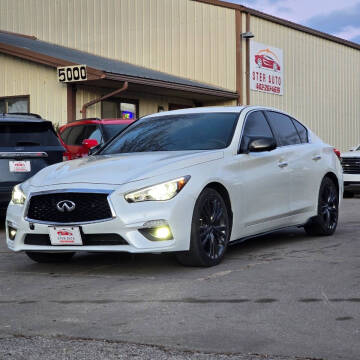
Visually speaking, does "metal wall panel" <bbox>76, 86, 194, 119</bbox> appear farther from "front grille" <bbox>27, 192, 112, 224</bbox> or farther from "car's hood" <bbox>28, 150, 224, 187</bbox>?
"front grille" <bbox>27, 192, 112, 224</bbox>

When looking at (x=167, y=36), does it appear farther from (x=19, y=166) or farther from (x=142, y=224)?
(x=142, y=224)

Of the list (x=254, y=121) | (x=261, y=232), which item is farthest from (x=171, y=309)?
(x=254, y=121)

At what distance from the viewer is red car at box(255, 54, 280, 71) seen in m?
26.9

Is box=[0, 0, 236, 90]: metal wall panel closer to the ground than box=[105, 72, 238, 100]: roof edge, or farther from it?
farther from it

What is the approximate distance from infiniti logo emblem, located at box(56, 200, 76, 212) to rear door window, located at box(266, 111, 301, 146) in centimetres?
284

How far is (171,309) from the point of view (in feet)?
16.9

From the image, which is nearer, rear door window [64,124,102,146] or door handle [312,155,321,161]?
door handle [312,155,321,161]

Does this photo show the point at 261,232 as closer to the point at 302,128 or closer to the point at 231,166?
the point at 231,166

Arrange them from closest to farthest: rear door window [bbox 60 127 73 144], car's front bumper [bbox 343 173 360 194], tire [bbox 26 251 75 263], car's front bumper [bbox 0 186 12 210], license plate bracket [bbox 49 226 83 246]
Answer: license plate bracket [bbox 49 226 83 246], tire [bbox 26 251 75 263], car's front bumper [bbox 0 186 12 210], rear door window [bbox 60 127 73 144], car's front bumper [bbox 343 173 360 194]

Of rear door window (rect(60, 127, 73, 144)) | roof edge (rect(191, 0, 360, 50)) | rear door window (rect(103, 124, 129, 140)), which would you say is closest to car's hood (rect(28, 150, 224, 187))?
rear door window (rect(103, 124, 129, 140))

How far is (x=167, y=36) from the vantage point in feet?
87.6

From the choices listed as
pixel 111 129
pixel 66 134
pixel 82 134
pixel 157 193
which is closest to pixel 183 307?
pixel 157 193

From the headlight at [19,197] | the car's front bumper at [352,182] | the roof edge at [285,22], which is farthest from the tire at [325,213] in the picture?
the roof edge at [285,22]

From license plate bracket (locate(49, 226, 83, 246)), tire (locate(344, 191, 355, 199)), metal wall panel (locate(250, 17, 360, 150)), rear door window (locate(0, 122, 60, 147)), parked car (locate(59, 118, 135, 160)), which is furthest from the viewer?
metal wall panel (locate(250, 17, 360, 150))
